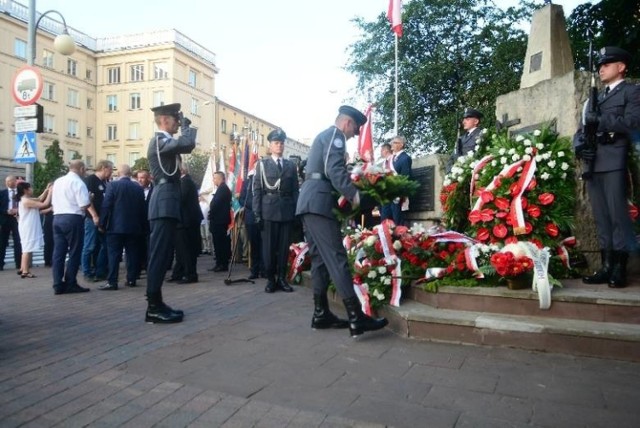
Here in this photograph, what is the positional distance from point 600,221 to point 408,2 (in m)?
25.4

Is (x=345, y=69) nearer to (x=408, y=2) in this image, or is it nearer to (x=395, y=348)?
(x=408, y=2)

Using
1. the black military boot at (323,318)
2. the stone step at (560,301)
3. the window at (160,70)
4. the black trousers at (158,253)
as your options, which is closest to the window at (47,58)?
the window at (160,70)

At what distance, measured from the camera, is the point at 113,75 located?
60.6m

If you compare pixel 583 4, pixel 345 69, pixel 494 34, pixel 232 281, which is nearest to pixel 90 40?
pixel 345 69

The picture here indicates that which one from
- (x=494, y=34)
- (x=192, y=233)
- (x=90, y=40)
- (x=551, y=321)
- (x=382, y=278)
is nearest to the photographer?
(x=551, y=321)

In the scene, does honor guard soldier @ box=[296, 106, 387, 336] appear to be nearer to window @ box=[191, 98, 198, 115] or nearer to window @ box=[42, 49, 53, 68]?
window @ box=[42, 49, 53, 68]

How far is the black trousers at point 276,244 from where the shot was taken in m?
7.39

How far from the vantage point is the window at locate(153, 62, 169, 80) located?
59.5 m

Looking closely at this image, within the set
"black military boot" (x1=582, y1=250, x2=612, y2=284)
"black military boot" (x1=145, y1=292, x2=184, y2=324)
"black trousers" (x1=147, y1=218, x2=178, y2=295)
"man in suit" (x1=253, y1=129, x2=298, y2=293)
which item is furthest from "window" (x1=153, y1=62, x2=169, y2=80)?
"black military boot" (x1=582, y1=250, x2=612, y2=284)

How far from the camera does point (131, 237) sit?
8.38 m

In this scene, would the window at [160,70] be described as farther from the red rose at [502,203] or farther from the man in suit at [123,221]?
the red rose at [502,203]

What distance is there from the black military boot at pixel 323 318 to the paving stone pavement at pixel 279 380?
0.47 ft

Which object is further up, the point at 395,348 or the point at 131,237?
the point at 131,237

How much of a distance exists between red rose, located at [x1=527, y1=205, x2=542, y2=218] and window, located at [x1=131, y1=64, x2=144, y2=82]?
2431 inches
